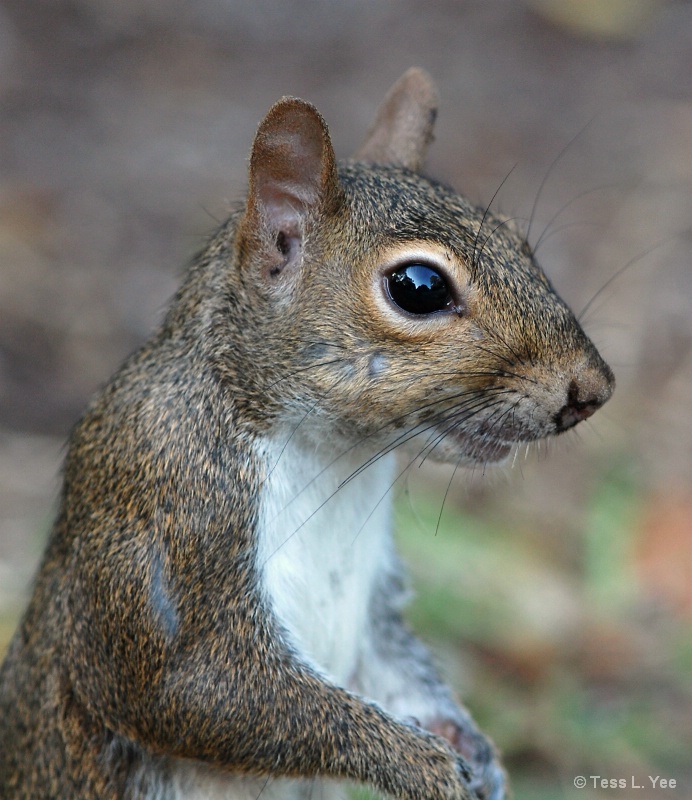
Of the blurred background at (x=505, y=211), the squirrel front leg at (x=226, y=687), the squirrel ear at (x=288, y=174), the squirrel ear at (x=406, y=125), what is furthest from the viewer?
the blurred background at (x=505, y=211)

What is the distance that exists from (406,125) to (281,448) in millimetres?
966

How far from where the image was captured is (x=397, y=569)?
10.7ft

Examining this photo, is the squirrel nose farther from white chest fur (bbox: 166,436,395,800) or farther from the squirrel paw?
the squirrel paw

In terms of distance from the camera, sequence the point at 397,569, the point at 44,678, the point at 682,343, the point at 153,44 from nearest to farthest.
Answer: the point at 44,678, the point at 397,569, the point at 682,343, the point at 153,44

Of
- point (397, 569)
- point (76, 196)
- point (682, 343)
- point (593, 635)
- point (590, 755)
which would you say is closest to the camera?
point (397, 569)

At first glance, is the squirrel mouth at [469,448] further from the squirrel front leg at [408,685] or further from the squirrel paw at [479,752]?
the squirrel paw at [479,752]

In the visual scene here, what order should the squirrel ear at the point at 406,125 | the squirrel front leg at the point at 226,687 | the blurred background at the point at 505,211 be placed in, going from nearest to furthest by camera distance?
the squirrel front leg at the point at 226,687, the squirrel ear at the point at 406,125, the blurred background at the point at 505,211

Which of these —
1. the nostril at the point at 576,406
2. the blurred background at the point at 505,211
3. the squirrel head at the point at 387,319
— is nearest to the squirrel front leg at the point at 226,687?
the squirrel head at the point at 387,319

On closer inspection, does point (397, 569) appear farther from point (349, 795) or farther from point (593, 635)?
point (593, 635)

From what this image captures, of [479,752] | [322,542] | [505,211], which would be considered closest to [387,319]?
[322,542]

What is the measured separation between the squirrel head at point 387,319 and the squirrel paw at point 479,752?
2.92 feet

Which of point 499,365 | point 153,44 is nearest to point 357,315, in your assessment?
point 499,365

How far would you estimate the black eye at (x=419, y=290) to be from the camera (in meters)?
2.53

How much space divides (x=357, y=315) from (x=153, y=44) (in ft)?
17.3
